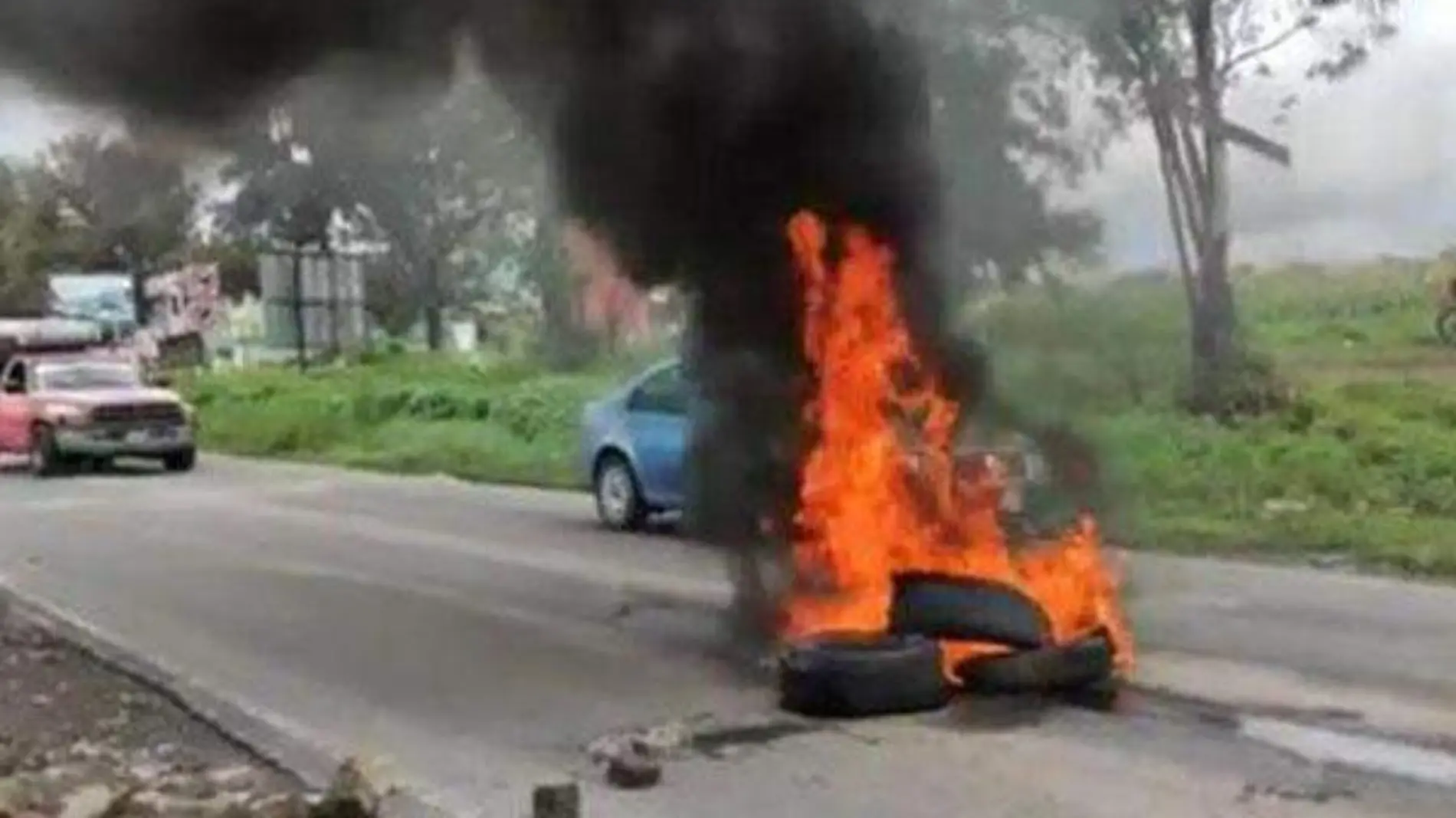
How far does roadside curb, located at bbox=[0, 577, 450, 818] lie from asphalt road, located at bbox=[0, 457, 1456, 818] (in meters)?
0.10

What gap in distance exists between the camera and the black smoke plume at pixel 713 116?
29.1ft

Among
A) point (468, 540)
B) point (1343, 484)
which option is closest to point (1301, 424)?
point (1343, 484)

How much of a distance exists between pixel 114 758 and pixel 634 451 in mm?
8967

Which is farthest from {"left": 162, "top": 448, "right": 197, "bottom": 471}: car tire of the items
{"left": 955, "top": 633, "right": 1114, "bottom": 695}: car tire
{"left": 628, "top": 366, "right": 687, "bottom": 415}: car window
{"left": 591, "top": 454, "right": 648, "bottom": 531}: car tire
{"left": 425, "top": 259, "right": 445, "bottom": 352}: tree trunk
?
{"left": 955, "top": 633, "right": 1114, "bottom": 695}: car tire

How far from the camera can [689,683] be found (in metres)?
8.64

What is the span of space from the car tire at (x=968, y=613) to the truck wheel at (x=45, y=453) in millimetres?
20758

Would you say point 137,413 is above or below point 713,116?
below

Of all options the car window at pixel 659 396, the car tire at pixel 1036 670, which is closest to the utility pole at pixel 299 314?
the car window at pixel 659 396

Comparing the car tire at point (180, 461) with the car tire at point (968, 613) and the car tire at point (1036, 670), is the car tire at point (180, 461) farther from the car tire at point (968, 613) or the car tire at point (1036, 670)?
the car tire at point (1036, 670)

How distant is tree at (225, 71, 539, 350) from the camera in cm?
977

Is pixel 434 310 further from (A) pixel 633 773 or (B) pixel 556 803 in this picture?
(B) pixel 556 803

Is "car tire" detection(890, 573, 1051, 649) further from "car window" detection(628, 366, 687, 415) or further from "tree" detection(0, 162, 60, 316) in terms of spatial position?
"tree" detection(0, 162, 60, 316)

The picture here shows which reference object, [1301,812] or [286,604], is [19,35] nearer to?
[286,604]

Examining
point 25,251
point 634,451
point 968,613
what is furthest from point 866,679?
point 25,251
